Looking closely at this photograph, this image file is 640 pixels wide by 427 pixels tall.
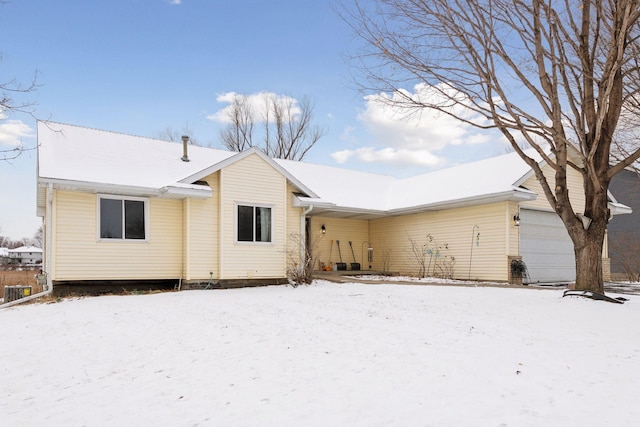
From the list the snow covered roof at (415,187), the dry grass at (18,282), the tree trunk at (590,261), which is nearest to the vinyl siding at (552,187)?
the snow covered roof at (415,187)

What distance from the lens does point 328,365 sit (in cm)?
509

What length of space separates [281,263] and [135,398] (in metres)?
9.32

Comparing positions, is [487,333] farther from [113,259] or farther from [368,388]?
[113,259]

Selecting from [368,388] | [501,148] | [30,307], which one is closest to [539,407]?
[368,388]

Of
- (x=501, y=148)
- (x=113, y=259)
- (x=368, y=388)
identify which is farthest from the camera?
(x=501, y=148)

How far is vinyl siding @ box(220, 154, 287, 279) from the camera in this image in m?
12.9

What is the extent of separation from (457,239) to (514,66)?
750cm

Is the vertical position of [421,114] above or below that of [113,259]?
above

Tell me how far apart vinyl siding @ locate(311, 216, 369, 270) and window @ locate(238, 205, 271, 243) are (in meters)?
3.93

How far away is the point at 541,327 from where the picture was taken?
21.9ft

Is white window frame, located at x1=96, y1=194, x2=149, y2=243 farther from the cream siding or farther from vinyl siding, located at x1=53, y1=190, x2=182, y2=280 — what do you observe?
the cream siding

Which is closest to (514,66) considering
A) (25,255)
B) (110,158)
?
(110,158)

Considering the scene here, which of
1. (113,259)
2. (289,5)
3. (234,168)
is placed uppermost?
(289,5)

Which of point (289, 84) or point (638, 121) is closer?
point (638, 121)
